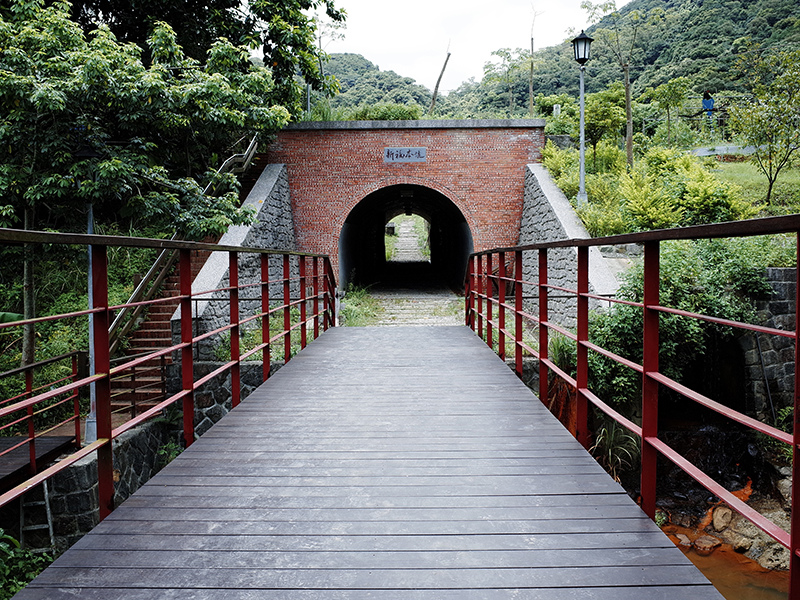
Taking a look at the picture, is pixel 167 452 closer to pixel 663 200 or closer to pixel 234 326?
pixel 234 326

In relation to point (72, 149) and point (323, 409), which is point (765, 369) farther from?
point (72, 149)

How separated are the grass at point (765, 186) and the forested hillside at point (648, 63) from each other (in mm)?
10781

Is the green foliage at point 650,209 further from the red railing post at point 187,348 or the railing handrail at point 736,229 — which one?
the red railing post at point 187,348

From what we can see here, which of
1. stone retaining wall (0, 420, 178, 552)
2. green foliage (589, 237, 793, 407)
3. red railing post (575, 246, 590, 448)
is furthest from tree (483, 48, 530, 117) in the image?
red railing post (575, 246, 590, 448)

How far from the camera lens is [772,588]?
17.1ft

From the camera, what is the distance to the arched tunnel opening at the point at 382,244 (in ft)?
48.6

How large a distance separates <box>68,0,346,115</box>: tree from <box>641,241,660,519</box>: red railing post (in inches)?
413

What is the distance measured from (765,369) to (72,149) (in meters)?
10.1

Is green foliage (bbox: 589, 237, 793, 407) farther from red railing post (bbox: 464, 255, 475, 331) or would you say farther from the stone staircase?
the stone staircase

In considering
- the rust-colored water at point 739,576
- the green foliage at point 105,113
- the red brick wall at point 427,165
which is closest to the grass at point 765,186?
the red brick wall at point 427,165

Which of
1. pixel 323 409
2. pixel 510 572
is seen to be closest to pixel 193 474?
pixel 323 409

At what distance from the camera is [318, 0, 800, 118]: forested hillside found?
25.4m

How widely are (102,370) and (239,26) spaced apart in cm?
1132

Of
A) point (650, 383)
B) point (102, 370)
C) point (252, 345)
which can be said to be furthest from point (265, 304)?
point (252, 345)
